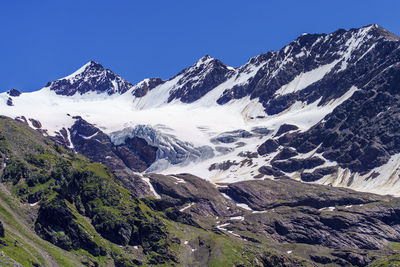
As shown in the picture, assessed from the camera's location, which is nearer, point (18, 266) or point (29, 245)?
point (18, 266)

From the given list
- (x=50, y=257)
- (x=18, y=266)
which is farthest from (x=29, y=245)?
(x=18, y=266)

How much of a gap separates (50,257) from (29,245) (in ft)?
27.8

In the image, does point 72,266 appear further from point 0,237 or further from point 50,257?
point 0,237

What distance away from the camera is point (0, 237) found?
180 m

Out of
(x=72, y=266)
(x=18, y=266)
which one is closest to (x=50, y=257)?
(x=72, y=266)

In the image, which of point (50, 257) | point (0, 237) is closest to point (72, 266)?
point (50, 257)

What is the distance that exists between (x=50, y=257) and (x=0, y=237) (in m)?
18.5

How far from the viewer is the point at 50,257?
617 feet

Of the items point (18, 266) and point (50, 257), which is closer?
point (18, 266)

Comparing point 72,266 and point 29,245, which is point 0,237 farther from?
point 72,266

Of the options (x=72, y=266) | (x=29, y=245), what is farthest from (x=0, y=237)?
(x=72, y=266)

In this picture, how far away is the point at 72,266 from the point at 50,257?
8.13m

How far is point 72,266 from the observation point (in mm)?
189500

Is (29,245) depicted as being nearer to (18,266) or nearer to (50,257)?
(50,257)
